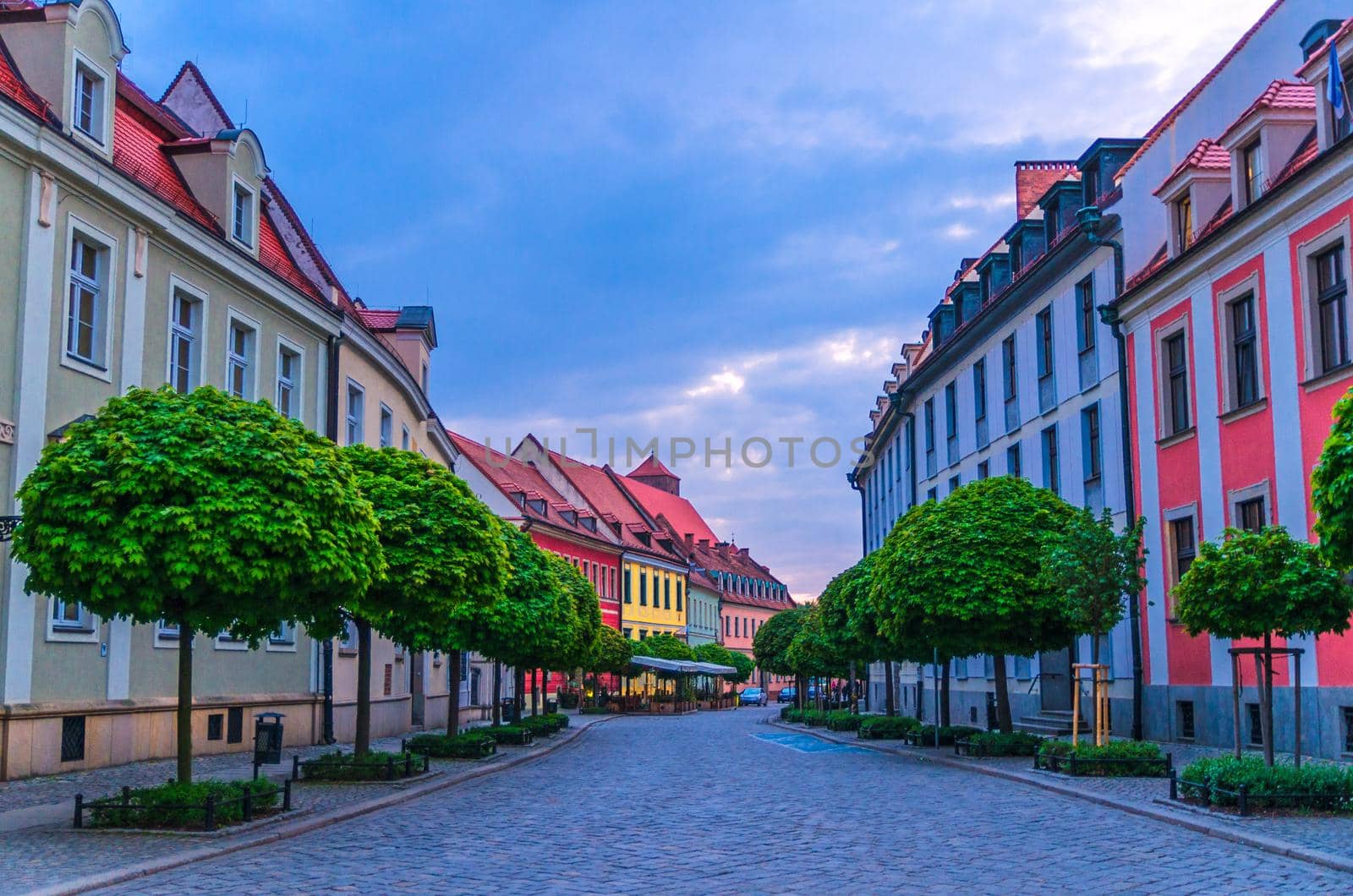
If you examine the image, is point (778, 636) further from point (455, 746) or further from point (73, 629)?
point (73, 629)

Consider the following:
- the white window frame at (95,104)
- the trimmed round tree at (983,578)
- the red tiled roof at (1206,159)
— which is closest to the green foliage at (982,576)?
the trimmed round tree at (983,578)

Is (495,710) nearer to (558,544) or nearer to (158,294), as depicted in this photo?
(158,294)

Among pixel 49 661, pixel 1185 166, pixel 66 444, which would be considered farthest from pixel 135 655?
pixel 1185 166

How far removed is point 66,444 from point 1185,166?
2026 cm

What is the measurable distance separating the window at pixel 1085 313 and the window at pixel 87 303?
Result: 20.0 meters

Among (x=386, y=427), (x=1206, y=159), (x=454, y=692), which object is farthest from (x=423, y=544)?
(x=386, y=427)

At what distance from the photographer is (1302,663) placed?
2098 centimetres

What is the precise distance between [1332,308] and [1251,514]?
13.4ft

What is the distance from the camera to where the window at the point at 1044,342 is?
32906 mm

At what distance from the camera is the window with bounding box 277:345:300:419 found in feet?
95.7

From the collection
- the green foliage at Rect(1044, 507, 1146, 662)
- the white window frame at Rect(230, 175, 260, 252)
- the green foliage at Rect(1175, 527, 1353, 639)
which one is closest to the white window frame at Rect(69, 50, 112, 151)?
the white window frame at Rect(230, 175, 260, 252)

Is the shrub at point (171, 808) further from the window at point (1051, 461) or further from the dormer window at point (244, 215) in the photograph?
the window at point (1051, 461)

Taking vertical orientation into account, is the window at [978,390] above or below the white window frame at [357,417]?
above

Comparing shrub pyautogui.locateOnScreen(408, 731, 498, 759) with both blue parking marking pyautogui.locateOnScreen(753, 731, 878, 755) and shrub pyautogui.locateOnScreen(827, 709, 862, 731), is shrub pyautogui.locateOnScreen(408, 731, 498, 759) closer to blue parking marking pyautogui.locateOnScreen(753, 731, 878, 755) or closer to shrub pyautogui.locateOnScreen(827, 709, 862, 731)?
blue parking marking pyautogui.locateOnScreen(753, 731, 878, 755)
